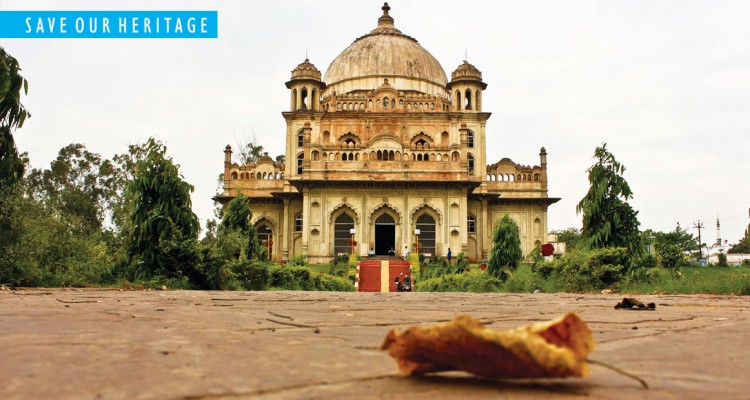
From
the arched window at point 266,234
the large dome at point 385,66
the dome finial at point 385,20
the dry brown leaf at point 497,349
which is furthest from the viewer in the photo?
the dome finial at point 385,20

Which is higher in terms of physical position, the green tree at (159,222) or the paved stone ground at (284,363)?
the green tree at (159,222)

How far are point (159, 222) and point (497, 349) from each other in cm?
988

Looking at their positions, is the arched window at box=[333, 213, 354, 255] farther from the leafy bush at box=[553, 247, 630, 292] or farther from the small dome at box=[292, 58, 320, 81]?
the leafy bush at box=[553, 247, 630, 292]

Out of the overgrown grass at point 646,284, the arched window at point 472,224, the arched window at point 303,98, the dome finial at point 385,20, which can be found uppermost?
the dome finial at point 385,20

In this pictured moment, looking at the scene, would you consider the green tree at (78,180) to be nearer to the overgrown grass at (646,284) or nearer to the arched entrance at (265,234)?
the arched entrance at (265,234)

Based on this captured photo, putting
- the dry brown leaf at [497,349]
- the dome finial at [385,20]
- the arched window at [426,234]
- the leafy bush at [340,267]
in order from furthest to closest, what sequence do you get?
the dome finial at [385,20]
the arched window at [426,234]
the leafy bush at [340,267]
the dry brown leaf at [497,349]

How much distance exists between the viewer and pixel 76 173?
37312 millimetres

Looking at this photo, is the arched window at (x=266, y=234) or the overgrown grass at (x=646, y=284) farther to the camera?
the arched window at (x=266, y=234)

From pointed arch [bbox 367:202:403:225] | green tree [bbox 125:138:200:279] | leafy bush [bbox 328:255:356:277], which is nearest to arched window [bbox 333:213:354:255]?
pointed arch [bbox 367:202:403:225]

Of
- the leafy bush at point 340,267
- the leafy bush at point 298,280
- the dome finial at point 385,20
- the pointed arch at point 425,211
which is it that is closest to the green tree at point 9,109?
the leafy bush at point 298,280

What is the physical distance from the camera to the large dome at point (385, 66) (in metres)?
37.4

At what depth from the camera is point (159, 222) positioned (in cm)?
1059

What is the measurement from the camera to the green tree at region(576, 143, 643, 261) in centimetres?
1293

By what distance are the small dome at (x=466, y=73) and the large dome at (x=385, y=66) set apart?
3020mm
